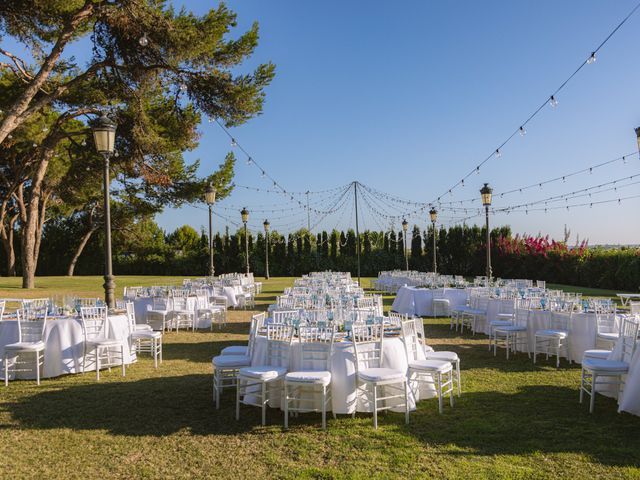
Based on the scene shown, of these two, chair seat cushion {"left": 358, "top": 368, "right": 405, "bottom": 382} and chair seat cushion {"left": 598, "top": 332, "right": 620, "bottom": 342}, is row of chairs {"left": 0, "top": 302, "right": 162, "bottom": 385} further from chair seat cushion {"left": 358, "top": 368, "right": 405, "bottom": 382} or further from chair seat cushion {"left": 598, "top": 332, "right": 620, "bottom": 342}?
chair seat cushion {"left": 598, "top": 332, "right": 620, "bottom": 342}

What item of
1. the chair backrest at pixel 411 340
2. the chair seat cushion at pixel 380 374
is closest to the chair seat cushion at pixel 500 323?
the chair backrest at pixel 411 340

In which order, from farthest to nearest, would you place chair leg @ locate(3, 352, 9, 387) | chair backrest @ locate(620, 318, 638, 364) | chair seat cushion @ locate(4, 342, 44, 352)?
1. chair leg @ locate(3, 352, 9, 387)
2. chair seat cushion @ locate(4, 342, 44, 352)
3. chair backrest @ locate(620, 318, 638, 364)

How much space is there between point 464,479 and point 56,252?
39248 millimetres

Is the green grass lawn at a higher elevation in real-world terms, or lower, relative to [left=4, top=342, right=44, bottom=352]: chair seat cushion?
lower

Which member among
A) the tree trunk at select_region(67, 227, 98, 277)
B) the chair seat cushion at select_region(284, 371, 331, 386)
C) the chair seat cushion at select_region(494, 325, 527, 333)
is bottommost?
the chair seat cushion at select_region(494, 325, 527, 333)

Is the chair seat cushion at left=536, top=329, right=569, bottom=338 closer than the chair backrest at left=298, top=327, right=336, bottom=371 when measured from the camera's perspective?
No

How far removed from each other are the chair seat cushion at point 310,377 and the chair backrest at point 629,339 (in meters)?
3.27

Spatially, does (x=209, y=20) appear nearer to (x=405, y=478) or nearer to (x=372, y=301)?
(x=372, y=301)

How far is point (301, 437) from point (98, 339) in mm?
4253

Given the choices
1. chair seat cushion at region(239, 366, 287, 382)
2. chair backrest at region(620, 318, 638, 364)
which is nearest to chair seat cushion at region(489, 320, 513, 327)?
chair backrest at region(620, 318, 638, 364)

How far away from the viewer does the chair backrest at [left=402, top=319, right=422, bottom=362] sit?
5711 millimetres

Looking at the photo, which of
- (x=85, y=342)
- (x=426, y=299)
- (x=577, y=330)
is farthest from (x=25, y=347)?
(x=426, y=299)

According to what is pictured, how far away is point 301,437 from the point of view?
488cm

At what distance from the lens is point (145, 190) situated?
24672mm
